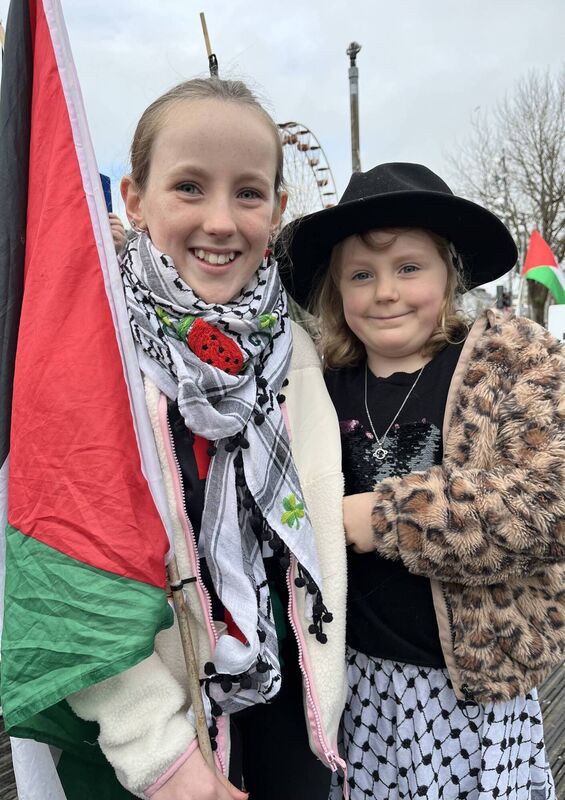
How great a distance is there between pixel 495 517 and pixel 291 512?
0.44 meters

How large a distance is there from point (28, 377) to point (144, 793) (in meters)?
0.80

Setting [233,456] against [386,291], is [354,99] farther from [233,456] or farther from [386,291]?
[233,456]

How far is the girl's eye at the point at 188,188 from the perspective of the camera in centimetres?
139

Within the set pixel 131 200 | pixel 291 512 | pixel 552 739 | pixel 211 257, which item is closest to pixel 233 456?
pixel 291 512

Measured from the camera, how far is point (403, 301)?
5.32ft

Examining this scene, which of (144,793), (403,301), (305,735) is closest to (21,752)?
(144,793)

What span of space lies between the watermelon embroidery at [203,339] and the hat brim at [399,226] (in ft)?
1.65

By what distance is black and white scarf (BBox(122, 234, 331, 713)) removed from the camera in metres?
1.29

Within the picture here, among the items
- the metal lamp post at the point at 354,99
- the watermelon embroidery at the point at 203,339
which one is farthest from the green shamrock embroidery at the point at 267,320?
the metal lamp post at the point at 354,99

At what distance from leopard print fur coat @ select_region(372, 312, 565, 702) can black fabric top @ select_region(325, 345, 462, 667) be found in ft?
0.22

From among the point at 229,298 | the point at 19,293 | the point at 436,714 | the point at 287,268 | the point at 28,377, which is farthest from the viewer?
the point at 287,268

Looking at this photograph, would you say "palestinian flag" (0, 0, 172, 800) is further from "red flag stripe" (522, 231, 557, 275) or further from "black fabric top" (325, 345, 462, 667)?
"red flag stripe" (522, 231, 557, 275)

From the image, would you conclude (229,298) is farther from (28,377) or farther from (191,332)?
(28,377)

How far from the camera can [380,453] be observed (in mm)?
1654
